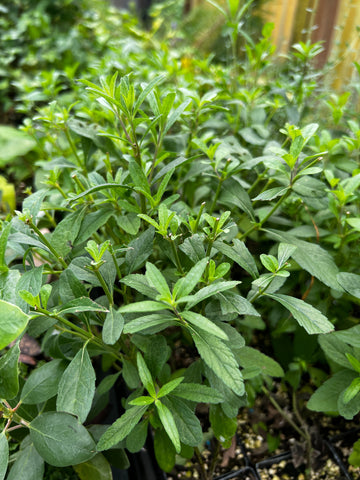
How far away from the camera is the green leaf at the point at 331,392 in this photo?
84cm

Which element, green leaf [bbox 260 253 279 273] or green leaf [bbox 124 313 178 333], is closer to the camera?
green leaf [bbox 124 313 178 333]

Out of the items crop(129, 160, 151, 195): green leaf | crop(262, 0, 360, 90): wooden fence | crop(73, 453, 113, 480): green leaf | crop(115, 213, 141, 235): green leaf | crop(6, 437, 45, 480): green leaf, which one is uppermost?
crop(262, 0, 360, 90): wooden fence

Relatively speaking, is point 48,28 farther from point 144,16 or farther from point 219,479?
point 219,479

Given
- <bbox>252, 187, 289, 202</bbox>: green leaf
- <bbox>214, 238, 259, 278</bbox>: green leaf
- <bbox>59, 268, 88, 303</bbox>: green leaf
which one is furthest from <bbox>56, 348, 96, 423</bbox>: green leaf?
<bbox>252, 187, 289, 202</bbox>: green leaf

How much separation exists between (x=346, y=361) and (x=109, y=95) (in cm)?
76

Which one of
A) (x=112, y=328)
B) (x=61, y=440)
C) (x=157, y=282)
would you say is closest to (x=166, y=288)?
(x=157, y=282)

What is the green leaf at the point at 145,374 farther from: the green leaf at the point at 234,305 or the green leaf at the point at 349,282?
the green leaf at the point at 349,282

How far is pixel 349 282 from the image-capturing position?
77 centimetres

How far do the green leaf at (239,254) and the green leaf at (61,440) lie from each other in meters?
0.42

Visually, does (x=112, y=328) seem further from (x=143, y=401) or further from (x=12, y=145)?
(x=12, y=145)

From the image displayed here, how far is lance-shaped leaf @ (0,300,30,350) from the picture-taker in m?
0.55

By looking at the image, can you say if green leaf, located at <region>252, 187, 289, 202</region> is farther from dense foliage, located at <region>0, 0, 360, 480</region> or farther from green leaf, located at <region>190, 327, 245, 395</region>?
green leaf, located at <region>190, 327, 245, 395</region>

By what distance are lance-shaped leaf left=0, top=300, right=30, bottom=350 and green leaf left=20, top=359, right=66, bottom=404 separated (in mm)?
255

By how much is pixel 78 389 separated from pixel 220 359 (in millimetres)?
250
